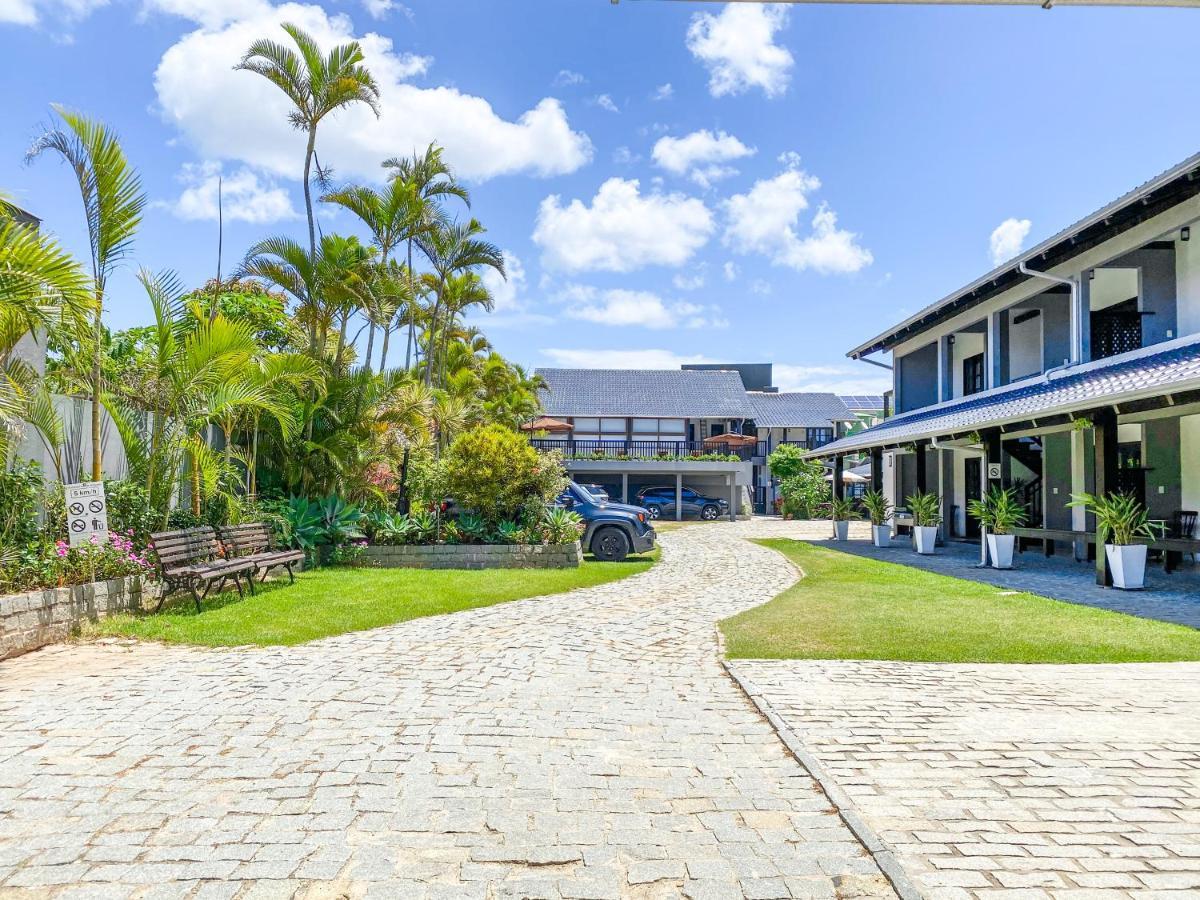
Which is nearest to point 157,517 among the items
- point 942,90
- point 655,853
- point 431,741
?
point 431,741

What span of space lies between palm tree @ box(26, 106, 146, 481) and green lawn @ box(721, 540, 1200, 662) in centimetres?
691

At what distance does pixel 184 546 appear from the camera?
27.0ft

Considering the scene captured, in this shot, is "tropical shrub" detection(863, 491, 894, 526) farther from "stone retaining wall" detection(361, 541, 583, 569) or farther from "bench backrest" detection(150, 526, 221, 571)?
"bench backrest" detection(150, 526, 221, 571)

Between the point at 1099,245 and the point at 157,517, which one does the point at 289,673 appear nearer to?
the point at 157,517

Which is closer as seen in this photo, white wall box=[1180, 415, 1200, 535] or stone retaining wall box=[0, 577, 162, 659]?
stone retaining wall box=[0, 577, 162, 659]

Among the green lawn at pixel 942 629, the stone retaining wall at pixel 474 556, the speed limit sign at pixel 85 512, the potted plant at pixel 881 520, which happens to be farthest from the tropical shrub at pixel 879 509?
the speed limit sign at pixel 85 512

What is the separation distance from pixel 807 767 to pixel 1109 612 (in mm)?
6482

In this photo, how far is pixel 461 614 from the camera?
27.7ft

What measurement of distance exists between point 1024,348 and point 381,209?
48.8ft

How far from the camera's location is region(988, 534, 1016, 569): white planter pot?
12969mm

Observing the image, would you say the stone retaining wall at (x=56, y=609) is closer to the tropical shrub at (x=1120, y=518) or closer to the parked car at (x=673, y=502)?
the tropical shrub at (x=1120, y=518)

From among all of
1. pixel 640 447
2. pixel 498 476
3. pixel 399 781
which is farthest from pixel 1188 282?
pixel 640 447

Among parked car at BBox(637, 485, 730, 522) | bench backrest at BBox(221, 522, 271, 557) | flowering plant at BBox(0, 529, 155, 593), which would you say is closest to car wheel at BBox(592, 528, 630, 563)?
bench backrest at BBox(221, 522, 271, 557)

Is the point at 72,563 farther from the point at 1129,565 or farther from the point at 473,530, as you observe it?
the point at 1129,565
